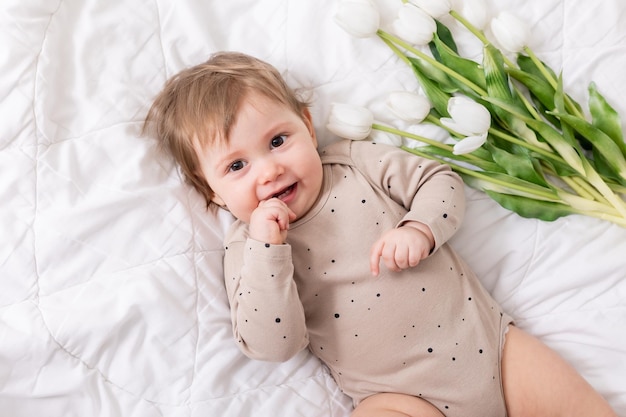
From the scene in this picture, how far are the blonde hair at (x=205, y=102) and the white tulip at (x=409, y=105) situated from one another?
0.57ft

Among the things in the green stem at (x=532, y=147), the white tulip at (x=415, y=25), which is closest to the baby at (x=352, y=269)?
the green stem at (x=532, y=147)

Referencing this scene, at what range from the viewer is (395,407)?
1121 mm

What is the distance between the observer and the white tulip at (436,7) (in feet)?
3.96

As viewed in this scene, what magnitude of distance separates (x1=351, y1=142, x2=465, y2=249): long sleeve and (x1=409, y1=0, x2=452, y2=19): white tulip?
0.86ft

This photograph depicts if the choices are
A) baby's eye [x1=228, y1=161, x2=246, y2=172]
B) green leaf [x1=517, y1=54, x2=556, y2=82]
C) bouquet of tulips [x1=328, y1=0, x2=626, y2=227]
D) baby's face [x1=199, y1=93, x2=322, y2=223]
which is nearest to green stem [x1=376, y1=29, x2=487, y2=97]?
bouquet of tulips [x1=328, y1=0, x2=626, y2=227]

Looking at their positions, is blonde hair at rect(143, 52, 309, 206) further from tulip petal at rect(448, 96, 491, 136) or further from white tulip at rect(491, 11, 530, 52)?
→ white tulip at rect(491, 11, 530, 52)

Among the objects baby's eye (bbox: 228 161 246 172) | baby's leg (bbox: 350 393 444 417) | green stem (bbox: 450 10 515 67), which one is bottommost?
baby's leg (bbox: 350 393 444 417)

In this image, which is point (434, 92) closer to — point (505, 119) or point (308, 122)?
point (505, 119)

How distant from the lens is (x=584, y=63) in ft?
4.16

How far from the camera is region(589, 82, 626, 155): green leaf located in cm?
119

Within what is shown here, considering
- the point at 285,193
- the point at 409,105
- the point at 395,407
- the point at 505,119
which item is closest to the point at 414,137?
the point at 409,105

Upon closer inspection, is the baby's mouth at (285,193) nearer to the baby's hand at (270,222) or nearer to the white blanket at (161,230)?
the baby's hand at (270,222)

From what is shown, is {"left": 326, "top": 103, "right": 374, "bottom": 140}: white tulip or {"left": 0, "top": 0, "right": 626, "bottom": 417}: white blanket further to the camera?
{"left": 326, "top": 103, "right": 374, "bottom": 140}: white tulip

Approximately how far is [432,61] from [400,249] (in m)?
0.38
